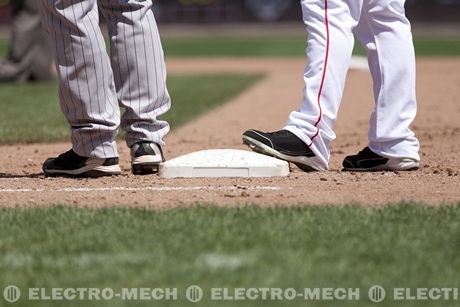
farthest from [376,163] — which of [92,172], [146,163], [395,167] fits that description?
[92,172]

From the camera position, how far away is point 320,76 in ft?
12.8

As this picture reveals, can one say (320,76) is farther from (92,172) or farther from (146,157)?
(92,172)

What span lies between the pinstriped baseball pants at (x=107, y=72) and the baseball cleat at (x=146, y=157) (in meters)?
0.03

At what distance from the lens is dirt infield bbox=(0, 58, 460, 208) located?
340 centimetres

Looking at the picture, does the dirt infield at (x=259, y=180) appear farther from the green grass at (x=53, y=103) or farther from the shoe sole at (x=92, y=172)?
the green grass at (x=53, y=103)

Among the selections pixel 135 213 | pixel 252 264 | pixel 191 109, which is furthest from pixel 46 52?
pixel 252 264

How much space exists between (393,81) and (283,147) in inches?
21.8

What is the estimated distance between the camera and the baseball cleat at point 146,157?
4.05 m

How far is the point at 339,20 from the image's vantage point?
393 centimetres

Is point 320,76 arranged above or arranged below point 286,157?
above

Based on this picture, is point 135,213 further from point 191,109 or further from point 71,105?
point 191,109

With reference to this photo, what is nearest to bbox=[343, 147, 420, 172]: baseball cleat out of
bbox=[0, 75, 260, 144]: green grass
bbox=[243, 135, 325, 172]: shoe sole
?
bbox=[243, 135, 325, 172]: shoe sole

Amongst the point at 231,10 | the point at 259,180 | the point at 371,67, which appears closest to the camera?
the point at 259,180

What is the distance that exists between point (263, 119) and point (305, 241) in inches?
172
